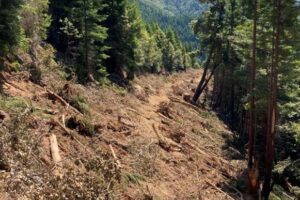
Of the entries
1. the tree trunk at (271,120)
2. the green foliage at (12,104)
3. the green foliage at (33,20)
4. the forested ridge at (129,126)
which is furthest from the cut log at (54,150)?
the green foliage at (33,20)

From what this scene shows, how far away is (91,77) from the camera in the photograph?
32.0m

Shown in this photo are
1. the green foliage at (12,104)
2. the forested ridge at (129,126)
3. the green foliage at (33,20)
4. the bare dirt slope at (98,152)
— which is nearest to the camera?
the bare dirt slope at (98,152)

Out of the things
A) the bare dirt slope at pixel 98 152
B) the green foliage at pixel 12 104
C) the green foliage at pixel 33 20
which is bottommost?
the bare dirt slope at pixel 98 152

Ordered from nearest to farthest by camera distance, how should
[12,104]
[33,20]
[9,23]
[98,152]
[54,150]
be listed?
[54,150], [98,152], [12,104], [9,23], [33,20]

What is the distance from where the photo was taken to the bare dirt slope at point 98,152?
410 inches

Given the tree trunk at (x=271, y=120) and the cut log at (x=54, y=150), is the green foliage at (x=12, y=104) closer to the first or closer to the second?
the cut log at (x=54, y=150)

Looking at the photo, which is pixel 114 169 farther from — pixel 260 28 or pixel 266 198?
pixel 260 28

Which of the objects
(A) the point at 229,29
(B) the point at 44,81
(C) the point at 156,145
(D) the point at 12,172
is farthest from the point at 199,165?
(A) the point at 229,29

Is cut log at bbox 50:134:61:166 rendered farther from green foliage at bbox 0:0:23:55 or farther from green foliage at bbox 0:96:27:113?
green foliage at bbox 0:0:23:55

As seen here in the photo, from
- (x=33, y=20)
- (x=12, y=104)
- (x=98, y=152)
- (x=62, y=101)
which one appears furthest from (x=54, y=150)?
(x=33, y=20)

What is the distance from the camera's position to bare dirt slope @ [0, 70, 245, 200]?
410 inches

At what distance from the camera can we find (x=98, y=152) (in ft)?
48.9

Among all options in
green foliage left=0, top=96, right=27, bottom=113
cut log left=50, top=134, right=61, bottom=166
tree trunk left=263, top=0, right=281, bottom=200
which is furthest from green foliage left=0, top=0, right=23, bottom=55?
tree trunk left=263, top=0, right=281, bottom=200

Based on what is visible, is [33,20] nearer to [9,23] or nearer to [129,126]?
[9,23]
